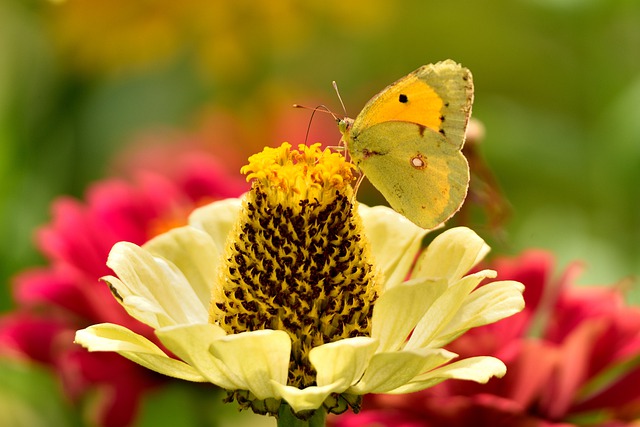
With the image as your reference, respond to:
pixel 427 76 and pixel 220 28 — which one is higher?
pixel 220 28

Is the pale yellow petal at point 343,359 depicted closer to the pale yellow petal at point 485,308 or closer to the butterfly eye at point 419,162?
the pale yellow petal at point 485,308

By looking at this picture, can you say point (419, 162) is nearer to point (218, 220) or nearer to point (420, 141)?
point (420, 141)

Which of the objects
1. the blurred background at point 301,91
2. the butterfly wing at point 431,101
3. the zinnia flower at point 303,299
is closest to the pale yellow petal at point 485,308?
the zinnia flower at point 303,299

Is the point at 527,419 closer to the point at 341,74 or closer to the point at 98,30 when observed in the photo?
the point at 98,30

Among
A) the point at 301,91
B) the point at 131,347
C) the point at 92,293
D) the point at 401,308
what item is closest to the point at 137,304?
the point at 131,347

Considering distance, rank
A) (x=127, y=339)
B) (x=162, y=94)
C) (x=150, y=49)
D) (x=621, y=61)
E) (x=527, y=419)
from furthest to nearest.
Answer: (x=162, y=94)
(x=150, y=49)
(x=621, y=61)
(x=527, y=419)
(x=127, y=339)

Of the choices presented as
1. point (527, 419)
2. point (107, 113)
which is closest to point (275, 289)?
point (527, 419)

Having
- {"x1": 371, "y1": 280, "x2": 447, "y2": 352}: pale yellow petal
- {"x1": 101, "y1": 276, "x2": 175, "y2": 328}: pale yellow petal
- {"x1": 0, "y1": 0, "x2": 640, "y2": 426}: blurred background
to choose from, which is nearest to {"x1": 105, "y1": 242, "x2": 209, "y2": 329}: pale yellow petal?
{"x1": 101, "y1": 276, "x2": 175, "y2": 328}: pale yellow petal
